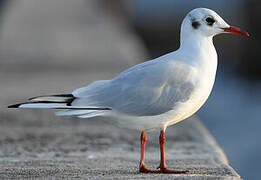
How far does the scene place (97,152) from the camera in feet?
16.7

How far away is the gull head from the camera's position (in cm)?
421

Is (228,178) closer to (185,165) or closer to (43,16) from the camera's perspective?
(185,165)

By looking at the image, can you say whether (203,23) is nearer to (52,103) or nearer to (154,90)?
(154,90)

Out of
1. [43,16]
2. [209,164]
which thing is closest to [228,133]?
[43,16]

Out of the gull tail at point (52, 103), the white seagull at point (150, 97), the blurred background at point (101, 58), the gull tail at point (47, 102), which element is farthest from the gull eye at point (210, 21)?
the blurred background at point (101, 58)

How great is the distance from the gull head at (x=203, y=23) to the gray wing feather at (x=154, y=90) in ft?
1.02

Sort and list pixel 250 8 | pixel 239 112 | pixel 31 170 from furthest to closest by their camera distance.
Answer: pixel 250 8 → pixel 239 112 → pixel 31 170

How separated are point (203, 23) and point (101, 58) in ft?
21.9

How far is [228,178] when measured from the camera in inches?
156

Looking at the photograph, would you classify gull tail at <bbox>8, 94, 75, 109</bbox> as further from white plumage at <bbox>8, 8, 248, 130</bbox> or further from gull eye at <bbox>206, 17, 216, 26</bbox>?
gull eye at <bbox>206, 17, 216, 26</bbox>

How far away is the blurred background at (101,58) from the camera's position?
8.81m

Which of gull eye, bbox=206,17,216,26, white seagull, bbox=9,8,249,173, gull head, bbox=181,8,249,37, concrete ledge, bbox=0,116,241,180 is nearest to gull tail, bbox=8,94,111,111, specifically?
white seagull, bbox=9,8,249,173

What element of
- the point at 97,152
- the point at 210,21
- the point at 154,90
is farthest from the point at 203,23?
the point at 97,152

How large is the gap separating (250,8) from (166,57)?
15.6 m
